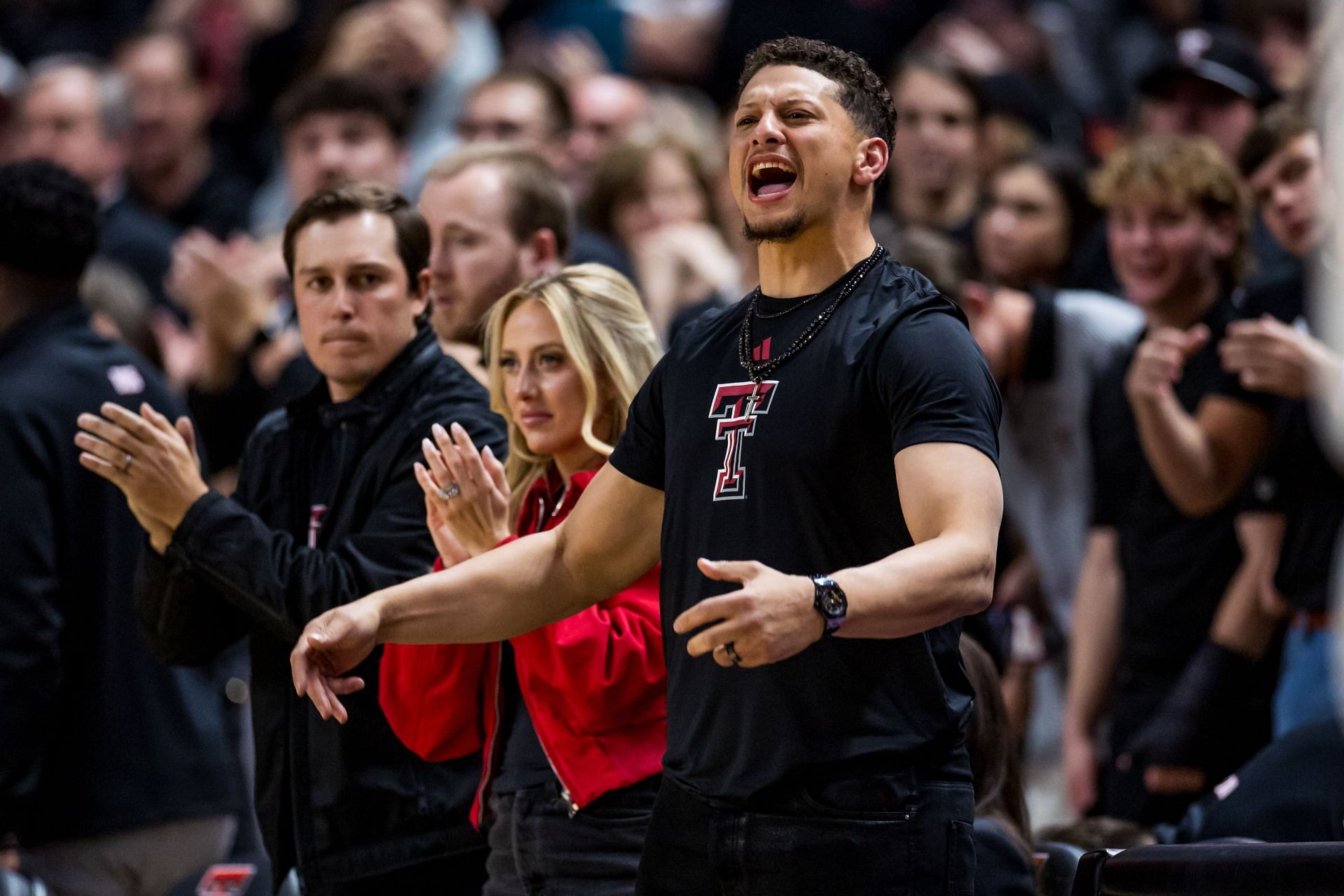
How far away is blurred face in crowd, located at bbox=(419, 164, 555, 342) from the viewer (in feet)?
15.1

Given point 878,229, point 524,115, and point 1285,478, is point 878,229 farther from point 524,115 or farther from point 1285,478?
point 1285,478

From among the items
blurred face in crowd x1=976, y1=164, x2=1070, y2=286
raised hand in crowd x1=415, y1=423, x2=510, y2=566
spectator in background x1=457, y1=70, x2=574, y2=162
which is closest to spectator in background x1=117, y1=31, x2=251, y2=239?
spectator in background x1=457, y1=70, x2=574, y2=162

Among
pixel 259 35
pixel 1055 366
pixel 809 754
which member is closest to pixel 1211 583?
pixel 1055 366

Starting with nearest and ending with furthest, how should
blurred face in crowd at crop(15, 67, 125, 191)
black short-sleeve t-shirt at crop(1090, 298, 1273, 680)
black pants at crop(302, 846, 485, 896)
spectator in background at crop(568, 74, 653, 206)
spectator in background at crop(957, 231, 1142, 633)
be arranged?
black pants at crop(302, 846, 485, 896), black short-sleeve t-shirt at crop(1090, 298, 1273, 680), spectator in background at crop(957, 231, 1142, 633), spectator in background at crop(568, 74, 653, 206), blurred face in crowd at crop(15, 67, 125, 191)

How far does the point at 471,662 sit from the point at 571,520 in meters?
0.61

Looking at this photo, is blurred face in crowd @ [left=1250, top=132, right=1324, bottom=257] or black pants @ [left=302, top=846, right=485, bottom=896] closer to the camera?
black pants @ [left=302, top=846, right=485, bottom=896]

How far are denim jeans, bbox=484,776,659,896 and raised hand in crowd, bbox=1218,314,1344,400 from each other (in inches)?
77.4

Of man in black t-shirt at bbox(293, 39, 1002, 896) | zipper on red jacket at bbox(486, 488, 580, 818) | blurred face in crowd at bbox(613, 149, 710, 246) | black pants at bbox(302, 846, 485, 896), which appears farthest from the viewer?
blurred face in crowd at bbox(613, 149, 710, 246)

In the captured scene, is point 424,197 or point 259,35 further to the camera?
point 259,35

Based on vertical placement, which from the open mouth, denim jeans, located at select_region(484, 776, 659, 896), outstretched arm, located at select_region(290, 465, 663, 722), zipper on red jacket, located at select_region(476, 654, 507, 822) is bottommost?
denim jeans, located at select_region(484, 776, 659, 896)

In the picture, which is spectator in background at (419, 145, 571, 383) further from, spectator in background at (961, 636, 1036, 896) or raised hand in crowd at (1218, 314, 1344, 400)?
raised hand in crowd at (1218, 314, 1344, 400)

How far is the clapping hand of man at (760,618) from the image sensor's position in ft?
7.98

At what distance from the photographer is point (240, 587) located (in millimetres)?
3682

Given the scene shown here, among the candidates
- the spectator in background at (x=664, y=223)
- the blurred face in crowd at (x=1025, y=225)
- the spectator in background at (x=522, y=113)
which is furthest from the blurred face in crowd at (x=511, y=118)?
the blurred face in crowd at (x=1025, y=225)
